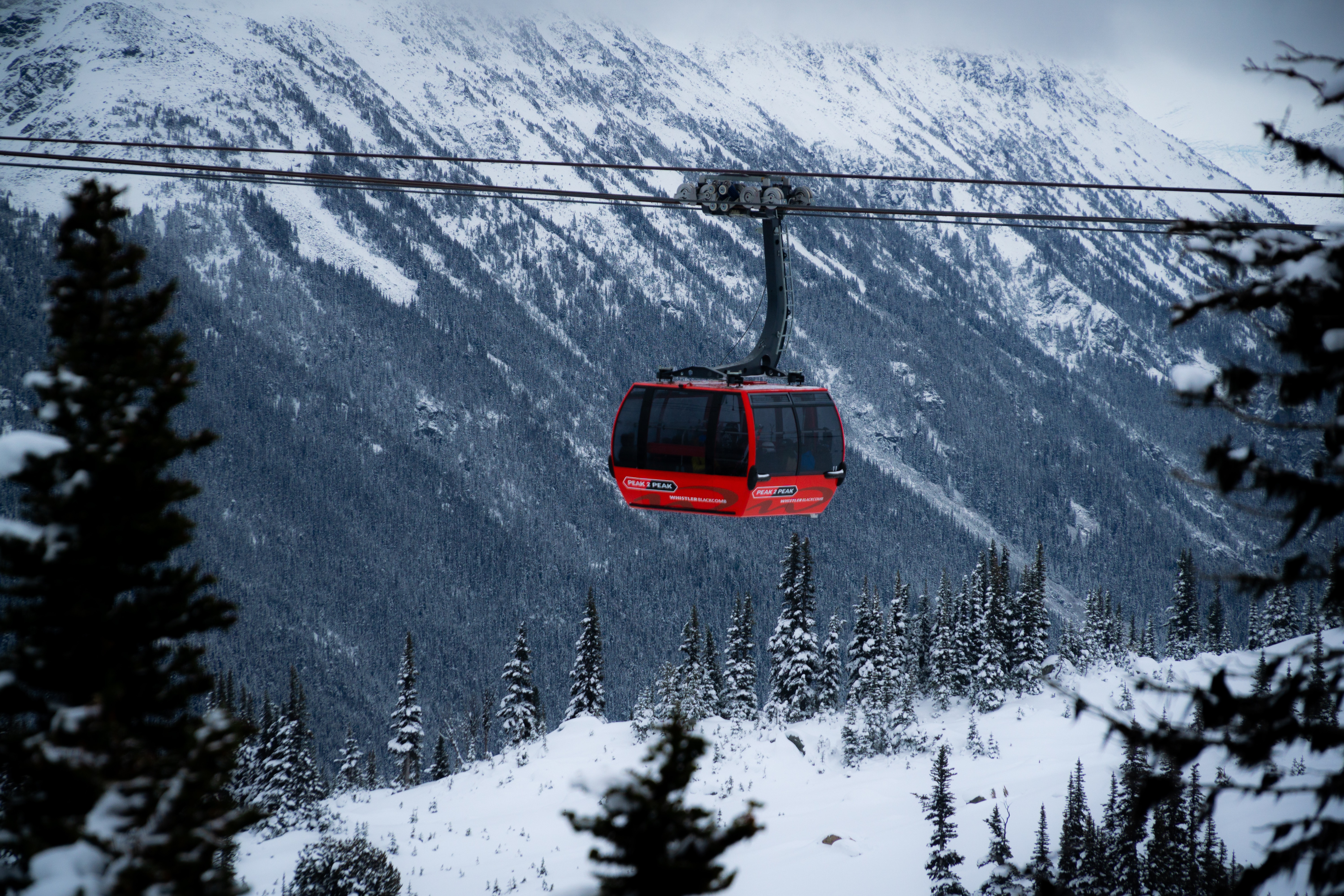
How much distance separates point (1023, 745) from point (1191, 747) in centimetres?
4706

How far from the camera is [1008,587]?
216ft

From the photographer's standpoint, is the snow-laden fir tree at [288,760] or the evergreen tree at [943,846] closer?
the evergreen tree at [943,846]

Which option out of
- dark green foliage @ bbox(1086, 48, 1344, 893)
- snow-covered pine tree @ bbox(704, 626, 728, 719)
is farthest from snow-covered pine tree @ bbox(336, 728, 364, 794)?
dark green foliage @ bbox(1086, 48, 1344, 893)

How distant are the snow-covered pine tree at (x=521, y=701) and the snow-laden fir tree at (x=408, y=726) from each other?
194 inches

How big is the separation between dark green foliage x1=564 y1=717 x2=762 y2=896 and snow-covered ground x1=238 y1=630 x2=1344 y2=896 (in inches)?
698

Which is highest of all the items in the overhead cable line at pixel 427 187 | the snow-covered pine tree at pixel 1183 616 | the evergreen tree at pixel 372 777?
the overhead cable line at pixel 427 187

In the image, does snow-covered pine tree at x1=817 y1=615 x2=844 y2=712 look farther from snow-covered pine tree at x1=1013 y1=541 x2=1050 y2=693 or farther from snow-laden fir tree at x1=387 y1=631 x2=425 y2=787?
snow-laden fir tree at x1=387 y1=631 x2=425 y2=787

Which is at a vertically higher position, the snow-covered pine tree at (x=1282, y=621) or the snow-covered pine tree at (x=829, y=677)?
the snow-covered pine tree at (x=829, y=677)

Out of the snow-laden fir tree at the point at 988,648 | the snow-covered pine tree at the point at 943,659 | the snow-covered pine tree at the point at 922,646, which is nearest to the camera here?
the snow-laden fir tree at the point at 988,648

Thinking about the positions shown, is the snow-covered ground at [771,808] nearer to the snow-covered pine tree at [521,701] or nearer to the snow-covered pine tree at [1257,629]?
the snow-covered pine tree at [521,701]

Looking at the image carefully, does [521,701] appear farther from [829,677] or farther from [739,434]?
[739,434]

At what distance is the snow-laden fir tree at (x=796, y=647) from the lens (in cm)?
5531

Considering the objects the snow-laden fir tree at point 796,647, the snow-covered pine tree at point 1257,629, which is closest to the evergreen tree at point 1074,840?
the snow-laden fir tree at point 796,647

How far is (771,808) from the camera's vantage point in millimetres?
39156
